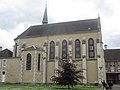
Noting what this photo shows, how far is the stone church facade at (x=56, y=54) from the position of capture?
40666mm

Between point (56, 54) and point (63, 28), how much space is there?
748 cm

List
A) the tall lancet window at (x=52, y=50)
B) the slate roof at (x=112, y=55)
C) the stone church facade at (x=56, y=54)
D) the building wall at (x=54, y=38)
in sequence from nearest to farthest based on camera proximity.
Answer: the stone church facade at (x=56, y=54), the building wall at (x=54, y=38), the tall lancet window at (x=52, y=50), the slate roof at (x=112, y=55)

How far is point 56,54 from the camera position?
44.2 m

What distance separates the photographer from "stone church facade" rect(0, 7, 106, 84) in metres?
40.7

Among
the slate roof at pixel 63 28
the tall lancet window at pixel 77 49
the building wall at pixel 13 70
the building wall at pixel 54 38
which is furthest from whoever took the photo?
the slate roof at pixel 63 28

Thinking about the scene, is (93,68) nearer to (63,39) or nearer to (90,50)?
(90,50)

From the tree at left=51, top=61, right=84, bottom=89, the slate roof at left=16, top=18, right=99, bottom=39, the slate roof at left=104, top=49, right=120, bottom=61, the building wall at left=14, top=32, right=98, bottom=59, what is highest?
the slate roof at left=16, top=18, right=99, bottom=39

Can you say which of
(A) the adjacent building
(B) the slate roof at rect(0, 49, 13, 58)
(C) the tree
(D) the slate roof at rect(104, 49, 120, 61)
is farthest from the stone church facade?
(D) the slate roof at rect(104, 49, 120, 61)

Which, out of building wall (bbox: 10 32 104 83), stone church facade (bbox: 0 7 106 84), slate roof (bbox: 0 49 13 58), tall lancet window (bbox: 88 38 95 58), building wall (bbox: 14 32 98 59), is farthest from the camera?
slate roof (bbox: 0 49 13 58)

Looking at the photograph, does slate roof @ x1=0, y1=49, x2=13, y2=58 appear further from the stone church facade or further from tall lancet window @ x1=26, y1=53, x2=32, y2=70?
tall lancet window @ x1=26, y1=53, x2=32, y2=70

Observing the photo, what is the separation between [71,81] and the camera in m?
26.2

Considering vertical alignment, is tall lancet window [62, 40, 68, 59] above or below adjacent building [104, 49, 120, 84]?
above

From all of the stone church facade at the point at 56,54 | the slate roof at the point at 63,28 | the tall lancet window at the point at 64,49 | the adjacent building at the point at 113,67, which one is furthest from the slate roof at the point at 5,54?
the adjacent building at the point at 113,67

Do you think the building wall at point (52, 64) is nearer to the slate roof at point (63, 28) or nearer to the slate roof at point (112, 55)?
the slate roof at point (63, 28)
